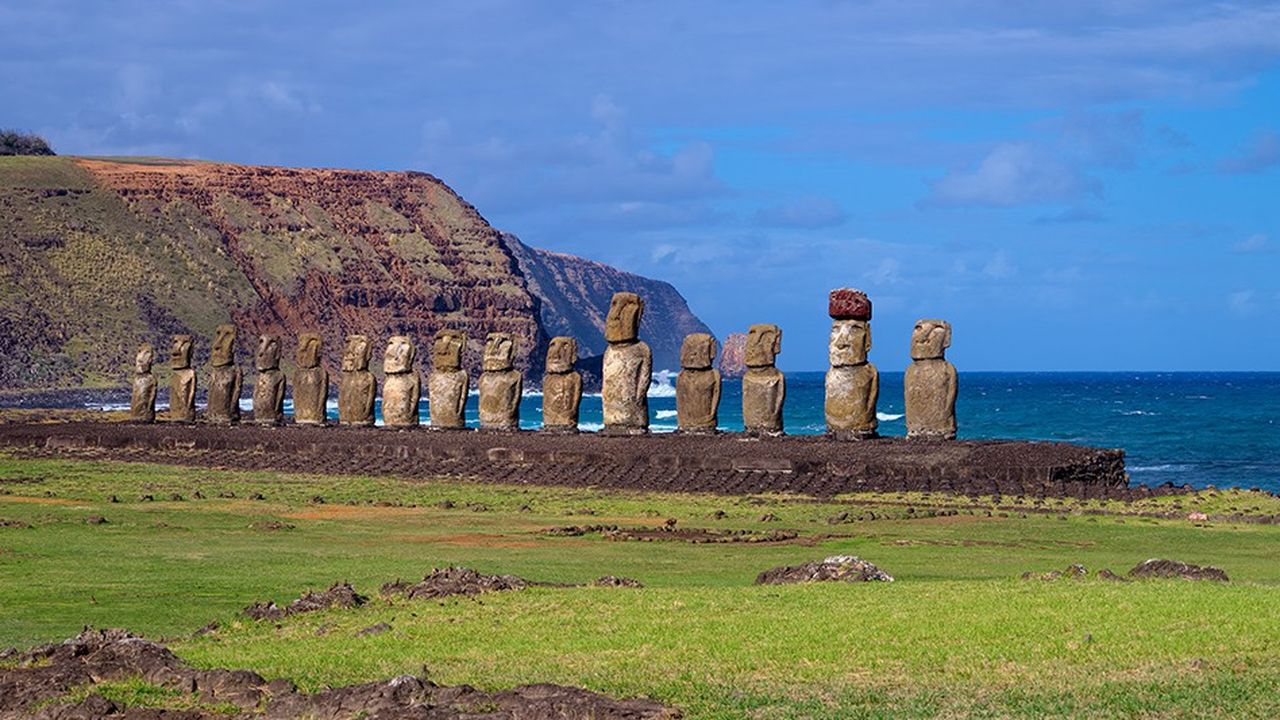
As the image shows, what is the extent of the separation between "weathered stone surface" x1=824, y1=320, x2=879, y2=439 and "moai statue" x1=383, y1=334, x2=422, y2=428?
1151 cm

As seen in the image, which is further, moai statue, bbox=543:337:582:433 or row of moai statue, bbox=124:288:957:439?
moai statue, bbox=543:337:582:433

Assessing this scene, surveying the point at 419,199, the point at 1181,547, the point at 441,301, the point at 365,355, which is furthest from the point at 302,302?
the point at 1181,547

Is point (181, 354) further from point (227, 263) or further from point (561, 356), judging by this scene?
point (227, 263)

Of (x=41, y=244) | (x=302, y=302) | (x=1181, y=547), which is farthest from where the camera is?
(x=302, y=302)

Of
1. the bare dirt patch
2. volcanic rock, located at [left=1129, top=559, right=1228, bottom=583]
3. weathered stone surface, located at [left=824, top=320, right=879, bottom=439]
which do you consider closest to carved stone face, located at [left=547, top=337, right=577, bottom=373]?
weathered stone surface, located at [left=824, top=320, right=879, bottom=439]

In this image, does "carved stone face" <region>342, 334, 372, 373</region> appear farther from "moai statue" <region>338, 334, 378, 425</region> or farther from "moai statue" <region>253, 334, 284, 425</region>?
"moai statue" <region>253, 334, 284, 425</region>

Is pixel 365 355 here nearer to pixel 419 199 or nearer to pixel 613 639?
pixel 613 639

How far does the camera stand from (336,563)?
20.7 metres

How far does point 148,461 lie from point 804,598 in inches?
1129

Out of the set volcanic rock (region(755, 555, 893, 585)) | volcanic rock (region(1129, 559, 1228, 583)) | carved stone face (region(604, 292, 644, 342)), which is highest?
carved stone face (region(604, 292, 644, 342))

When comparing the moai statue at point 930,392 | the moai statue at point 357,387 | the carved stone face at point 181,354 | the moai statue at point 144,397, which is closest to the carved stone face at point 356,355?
the moai statue at point 357,387

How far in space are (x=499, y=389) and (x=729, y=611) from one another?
93.9 feet

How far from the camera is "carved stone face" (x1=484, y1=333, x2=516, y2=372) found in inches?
1692

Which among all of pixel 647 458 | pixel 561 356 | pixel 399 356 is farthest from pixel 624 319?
pixel 399 356
